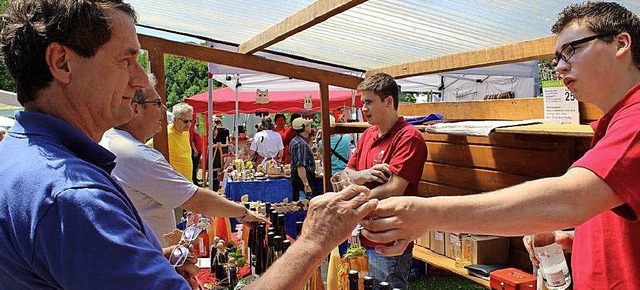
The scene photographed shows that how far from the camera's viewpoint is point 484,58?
12.6 ft

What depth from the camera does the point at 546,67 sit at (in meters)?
3.50

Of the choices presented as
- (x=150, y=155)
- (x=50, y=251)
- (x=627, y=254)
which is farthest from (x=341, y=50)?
(x=50, y=251)

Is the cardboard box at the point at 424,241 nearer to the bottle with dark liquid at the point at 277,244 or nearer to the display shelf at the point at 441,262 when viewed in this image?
the display shelf at the point at 441,262

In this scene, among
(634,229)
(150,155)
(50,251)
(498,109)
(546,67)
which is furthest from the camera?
(498,109)

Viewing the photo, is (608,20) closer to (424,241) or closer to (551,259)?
(551,259)

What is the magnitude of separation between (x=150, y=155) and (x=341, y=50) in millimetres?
2723

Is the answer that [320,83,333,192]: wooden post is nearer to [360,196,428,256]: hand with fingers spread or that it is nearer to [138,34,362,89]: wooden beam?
[138,34,362,89]: wooden beam

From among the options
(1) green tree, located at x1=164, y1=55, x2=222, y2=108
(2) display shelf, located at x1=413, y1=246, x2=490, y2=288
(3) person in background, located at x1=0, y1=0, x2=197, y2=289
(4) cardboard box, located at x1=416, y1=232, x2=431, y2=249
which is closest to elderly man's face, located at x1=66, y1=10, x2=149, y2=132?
(3) person in background, located at x1=0, y1=0, x2=197, y2=289

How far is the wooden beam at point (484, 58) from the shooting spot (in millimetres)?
3264

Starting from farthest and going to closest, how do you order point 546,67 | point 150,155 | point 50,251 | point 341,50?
point 341,50 < point 546,67 < point 150,155 < point 50,251

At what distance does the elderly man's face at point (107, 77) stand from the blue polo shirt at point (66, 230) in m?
0.14

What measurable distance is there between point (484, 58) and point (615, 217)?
240 centimetres

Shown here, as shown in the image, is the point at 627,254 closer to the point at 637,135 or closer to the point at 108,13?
the point at 637,135

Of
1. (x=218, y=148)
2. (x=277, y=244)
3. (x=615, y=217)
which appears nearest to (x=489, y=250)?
(x=277, y=244)
